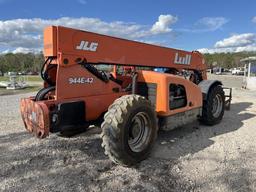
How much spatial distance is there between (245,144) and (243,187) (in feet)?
6.74

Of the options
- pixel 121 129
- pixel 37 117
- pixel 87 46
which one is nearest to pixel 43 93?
pixel 37 117

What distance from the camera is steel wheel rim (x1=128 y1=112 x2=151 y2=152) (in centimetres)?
→ 474

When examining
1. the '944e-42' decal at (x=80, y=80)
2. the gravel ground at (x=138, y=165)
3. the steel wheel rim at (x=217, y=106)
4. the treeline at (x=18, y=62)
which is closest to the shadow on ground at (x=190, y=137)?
the gravel ground at (x=138, y=165)

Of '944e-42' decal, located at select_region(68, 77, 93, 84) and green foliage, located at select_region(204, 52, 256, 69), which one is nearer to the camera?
'944e-42' decal, located at select_region(68, 77, 93, 84)

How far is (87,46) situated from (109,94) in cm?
98

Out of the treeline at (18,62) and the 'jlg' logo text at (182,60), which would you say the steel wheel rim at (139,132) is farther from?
the treeline at (18,62)

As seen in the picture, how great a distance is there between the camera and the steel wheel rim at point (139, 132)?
15.5 feet

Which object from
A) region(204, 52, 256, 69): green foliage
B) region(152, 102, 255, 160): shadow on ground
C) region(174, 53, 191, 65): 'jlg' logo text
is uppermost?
region(204, 52, 256, 69): green foliage

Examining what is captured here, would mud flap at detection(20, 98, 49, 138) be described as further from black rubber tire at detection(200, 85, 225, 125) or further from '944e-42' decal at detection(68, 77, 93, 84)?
black rubber tire at detection(200, 85, 225, 125)

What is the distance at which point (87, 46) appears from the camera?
15.5 ft

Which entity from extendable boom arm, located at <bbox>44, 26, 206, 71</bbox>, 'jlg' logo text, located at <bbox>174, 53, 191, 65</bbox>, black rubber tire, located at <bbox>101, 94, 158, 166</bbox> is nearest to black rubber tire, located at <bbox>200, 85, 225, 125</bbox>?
'jlg' logo text, located at <bbox>174, 53, 191, 65</bbox>

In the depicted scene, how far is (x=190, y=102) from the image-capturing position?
6.23 meters

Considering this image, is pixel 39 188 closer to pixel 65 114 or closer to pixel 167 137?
pixel 65 114

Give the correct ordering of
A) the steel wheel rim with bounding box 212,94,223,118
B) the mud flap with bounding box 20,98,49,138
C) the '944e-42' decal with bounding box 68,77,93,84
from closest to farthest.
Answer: the mud flap with bounding box 20,98,49,138
the '944e-42' decal with bounding box 68,77,93,84
the steel wheel rim with bounding box 212,94,223,118
